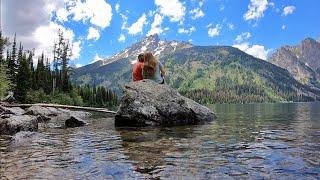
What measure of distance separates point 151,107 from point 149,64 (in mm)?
3900

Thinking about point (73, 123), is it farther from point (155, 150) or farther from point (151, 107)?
point (155, 150)

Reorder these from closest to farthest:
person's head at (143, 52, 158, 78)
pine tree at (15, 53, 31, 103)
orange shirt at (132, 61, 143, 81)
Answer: person's head at (143, 52, 158, 78) < orange shirt at (132, 61, 143, 81) < pine tree at (15, 53, 31, 103)

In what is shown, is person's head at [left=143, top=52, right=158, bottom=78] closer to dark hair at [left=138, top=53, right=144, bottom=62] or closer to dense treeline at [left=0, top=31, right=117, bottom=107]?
dark hair at [left=138, top=53, right=144, bottom=62]

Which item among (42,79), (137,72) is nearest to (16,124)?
(137,72)

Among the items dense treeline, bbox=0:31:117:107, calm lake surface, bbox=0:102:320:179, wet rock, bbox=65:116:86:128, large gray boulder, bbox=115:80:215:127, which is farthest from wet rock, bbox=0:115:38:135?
dense treeline, bbox=0:31:117:107

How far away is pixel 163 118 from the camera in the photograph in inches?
1102

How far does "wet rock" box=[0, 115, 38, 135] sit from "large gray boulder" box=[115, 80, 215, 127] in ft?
20.4

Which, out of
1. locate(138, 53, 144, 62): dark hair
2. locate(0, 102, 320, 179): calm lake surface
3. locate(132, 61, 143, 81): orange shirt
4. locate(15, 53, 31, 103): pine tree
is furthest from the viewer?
locate(15, 53, 31, 103): pine tree

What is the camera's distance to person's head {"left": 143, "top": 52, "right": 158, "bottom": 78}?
1155 inches

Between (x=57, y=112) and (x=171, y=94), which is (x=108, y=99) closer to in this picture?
(x=57, y=112)

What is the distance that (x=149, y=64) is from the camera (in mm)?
29953

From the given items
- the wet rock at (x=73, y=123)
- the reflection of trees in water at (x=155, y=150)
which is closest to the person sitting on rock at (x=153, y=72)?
the wet rock at (x=73, y=123)

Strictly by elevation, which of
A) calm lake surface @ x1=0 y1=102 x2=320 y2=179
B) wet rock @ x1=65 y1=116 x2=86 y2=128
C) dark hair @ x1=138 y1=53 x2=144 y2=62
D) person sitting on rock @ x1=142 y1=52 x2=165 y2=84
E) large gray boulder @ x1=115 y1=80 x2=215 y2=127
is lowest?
calm lake surface @ x1=0 y1=102 x2=320 y2=179

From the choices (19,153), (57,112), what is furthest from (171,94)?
(57,112)
